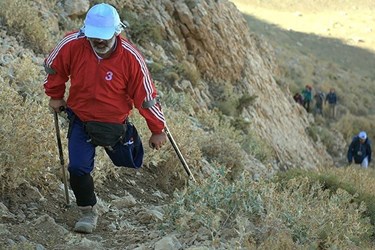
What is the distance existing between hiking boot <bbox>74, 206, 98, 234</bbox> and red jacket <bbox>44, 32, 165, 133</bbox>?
824 mm

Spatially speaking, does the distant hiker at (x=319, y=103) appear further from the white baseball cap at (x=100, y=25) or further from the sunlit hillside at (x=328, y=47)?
the white baseball cap at (x=100, y=25)

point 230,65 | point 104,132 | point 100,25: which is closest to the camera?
point 100,25

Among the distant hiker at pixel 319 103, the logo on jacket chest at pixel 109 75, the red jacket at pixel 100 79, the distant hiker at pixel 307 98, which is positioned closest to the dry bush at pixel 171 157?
the red jacket at pixel 100 79

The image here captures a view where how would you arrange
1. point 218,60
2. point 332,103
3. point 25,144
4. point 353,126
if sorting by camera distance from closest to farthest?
point 25,144 < point 218,60 < point 353,126 < point 332,103

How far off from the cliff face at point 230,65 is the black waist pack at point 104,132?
738 cm

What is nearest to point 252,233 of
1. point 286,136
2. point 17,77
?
point 17,77

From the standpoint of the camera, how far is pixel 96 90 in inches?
173

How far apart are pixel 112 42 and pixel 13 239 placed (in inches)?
64.8

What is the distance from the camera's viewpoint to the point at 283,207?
14.5 feet

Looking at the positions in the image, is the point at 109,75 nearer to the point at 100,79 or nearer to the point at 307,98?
the point at 100,79

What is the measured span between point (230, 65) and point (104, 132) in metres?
9.75

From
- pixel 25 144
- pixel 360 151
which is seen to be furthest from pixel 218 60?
pixel 25 144

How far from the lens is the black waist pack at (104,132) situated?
449 cm

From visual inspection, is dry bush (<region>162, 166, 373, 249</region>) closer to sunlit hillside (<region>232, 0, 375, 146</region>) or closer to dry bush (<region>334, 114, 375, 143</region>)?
sunlit hillside (<region>232, 0, 375, 146</region>)
